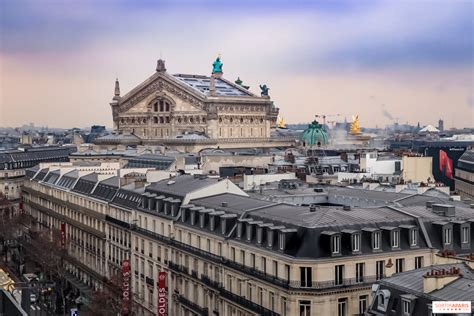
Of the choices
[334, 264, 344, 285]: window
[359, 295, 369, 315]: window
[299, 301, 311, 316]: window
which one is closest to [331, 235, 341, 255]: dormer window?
[334, 264, 344, 285]: window

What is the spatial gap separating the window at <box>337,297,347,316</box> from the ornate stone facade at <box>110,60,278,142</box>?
90783 mm

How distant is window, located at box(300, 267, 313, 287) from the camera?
3328cm

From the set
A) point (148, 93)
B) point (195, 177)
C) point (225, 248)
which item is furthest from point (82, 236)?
point (148, 93)

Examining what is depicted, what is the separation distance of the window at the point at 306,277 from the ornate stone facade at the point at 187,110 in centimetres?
9085

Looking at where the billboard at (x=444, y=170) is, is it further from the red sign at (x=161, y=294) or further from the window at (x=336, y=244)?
the window at (x=336, y=244)

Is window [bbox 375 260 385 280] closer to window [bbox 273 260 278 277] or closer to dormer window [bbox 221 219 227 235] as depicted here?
window [bbox 273 260 278 277]

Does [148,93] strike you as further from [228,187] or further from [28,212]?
[228,187]

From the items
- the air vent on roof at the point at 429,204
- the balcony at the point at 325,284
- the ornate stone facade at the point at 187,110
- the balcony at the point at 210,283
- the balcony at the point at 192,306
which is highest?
the ornate stone facade at the point at 187,110

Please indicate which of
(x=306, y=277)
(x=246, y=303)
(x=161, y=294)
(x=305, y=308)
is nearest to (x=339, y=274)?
(x=306, y=277)

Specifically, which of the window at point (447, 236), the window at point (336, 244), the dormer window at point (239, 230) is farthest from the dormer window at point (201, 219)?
the window at point (447, 236)

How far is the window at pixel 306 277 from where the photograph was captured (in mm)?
33281

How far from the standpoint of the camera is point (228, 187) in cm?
4966

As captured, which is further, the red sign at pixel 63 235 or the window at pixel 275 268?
the red sign at pixel 63 235

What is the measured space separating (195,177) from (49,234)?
81.8ft
